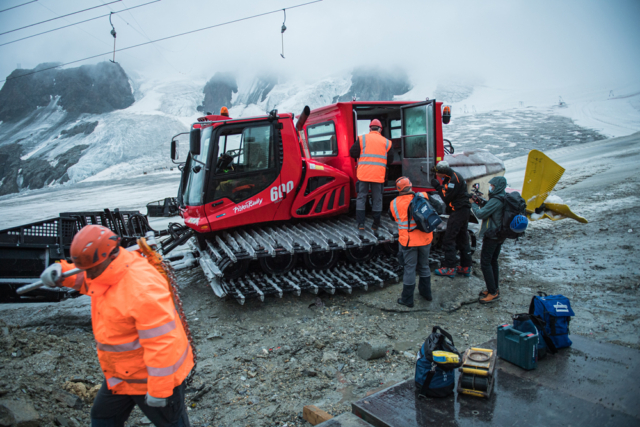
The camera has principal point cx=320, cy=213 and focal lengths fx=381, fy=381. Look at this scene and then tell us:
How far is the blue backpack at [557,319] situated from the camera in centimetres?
324

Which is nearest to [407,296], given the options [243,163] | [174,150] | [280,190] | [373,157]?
[373,157]

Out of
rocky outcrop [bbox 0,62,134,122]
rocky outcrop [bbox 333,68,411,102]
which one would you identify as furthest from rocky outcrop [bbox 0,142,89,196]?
rocky outcrop [bbox 333,68,411,102]

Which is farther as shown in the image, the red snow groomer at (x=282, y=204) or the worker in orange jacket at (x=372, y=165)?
the worker in orange jacket at (x=372, y=165)

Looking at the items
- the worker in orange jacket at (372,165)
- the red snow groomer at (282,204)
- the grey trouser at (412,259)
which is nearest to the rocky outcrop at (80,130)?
the red snow groomer at (282,204)

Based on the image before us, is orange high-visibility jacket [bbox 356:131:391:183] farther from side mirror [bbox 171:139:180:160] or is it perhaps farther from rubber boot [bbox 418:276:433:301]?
side mirror [bbox 171:139:180:160]

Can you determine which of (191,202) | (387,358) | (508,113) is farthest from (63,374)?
(508,113)

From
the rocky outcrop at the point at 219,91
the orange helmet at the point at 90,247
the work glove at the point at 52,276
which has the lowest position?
the work glove at the point at 52,276

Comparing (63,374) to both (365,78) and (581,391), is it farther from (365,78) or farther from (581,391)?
(365,78)

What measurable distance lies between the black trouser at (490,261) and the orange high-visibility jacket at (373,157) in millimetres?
1777

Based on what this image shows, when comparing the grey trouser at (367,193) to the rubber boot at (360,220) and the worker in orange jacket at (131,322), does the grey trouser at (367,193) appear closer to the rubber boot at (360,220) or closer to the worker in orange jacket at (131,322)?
the rubber boot at (360,220)

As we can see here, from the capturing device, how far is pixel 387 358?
388 cm

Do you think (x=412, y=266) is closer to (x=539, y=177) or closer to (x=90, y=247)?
(x=539, y=177)

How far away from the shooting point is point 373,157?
5.70 metres

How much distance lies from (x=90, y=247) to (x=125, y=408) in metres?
1.00
